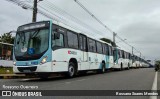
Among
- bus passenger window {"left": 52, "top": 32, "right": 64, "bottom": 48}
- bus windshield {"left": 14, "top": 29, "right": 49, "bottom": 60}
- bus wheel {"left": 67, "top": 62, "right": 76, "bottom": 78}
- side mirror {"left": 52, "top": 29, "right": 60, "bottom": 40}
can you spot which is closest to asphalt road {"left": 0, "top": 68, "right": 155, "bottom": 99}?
bus windshield {"left": 14, "top": 29, "right": 49, "bottom": 60}

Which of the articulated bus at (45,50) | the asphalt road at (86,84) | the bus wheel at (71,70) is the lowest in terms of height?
the asphalt road at (86,84)

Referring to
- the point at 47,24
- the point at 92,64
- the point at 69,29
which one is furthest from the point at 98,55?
the point at 47,24

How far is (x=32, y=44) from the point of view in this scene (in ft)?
44.5

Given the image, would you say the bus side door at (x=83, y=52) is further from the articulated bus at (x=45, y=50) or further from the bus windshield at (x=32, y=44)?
the bus windshield at (x=32, y=44)

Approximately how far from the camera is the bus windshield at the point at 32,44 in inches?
526

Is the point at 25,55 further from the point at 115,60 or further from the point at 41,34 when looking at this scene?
the point at 115,60

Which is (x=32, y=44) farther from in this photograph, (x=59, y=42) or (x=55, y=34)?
(x=59, y=42)

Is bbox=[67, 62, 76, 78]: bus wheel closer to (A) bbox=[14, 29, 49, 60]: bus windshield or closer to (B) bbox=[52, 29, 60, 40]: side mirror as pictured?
(B) bbox=[52, 29, 60, 40]: side mirror

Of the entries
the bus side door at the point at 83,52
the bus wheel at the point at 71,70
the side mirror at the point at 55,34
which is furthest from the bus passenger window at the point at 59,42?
the bus side door at the point at 83,52

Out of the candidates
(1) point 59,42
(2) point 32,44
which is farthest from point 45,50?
(1) point 59,42

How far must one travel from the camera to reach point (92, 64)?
20.5 meters

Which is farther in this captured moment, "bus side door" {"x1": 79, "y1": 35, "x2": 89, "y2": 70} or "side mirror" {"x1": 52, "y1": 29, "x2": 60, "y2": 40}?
"bus side door" {"x1": 79, "y1": 35, "x2": 89, "y2": 70}

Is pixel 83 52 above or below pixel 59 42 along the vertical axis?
below

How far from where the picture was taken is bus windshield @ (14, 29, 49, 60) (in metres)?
13.4
